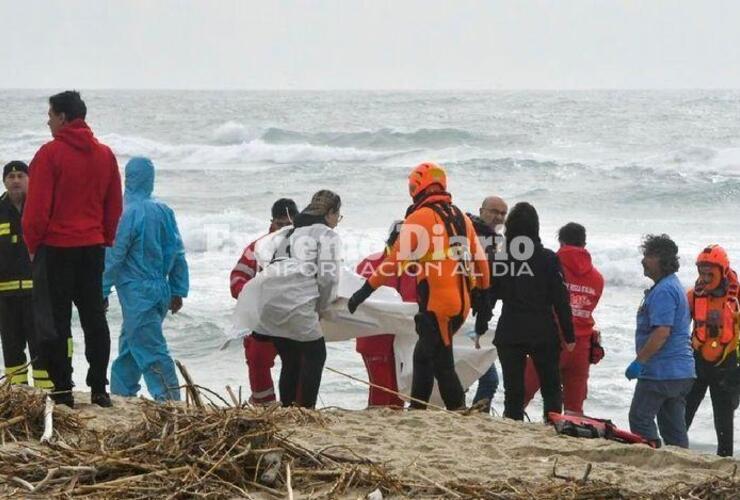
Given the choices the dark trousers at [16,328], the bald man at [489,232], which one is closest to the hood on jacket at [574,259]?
the bald man at [489,232]

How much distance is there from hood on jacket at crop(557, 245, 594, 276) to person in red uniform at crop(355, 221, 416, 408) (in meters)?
1.00

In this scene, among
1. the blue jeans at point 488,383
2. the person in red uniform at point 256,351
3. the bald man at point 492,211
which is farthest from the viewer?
the blue jeans at point 488,383

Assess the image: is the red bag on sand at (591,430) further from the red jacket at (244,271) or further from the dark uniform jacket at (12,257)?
the dark uniform jacket at (12,257)

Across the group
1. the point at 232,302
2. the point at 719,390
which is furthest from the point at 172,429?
the point at 232,302

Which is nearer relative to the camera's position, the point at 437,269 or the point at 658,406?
the point at 437,269

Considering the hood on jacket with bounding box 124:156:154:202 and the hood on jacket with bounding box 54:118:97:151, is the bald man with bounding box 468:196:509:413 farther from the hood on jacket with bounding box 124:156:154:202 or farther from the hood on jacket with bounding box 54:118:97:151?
the hood on jacket with bounding box 54:118:97:151

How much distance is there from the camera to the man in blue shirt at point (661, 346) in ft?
24.5

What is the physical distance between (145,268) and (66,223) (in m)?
1.27

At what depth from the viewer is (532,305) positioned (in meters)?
7.48

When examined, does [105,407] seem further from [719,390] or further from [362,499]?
[719,390]

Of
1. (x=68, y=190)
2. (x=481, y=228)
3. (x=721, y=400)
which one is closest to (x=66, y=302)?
(x=68, y=190)

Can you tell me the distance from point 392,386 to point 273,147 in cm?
3364

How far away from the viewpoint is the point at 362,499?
4754 millimetres

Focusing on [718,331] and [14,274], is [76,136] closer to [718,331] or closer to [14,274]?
[14,274]
